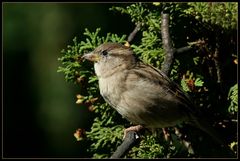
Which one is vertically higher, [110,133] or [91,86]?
[91,86]

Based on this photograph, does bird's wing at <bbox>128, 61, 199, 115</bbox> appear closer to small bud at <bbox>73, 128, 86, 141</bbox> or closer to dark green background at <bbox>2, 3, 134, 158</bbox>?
small bud at <bbox>73, 128, 86, 141</bbox>

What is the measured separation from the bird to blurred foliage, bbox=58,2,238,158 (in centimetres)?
5

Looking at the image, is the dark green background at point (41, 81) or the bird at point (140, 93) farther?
the dark green background at point (41, 81)

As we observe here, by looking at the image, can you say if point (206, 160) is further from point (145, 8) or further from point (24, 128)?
point (24, 128)

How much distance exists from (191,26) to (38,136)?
228 cm

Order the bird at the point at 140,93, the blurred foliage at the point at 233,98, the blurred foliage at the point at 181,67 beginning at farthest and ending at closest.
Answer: the bird at the point at 140,93 < the blurred foliage at the point at 181,67 < the blurred foliage at the point at 233,98

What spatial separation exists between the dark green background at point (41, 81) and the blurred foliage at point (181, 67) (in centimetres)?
164

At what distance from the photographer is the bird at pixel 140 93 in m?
3.11

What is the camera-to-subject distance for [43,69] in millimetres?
5238

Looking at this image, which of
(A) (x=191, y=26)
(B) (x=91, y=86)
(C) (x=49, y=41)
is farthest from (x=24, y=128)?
(A) (x=191, y=26)

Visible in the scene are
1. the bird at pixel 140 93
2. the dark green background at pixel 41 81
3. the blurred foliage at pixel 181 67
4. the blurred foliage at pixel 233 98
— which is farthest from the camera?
the dark green background at pixel 41 81

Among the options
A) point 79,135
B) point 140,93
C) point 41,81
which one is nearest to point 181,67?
point 140,93

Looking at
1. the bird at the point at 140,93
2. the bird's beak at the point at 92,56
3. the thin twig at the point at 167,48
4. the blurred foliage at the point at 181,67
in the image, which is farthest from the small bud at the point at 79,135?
the thin twig at the point at 167,48

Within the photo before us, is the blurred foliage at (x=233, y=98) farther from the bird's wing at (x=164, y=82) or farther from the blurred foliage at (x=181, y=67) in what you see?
the bird's wing at (x=164, y=82)
